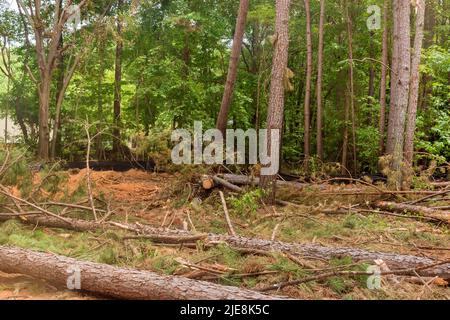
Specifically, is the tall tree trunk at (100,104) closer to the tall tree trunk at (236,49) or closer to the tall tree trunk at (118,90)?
the tall tree trunk at (118,90)

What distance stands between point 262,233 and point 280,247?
159 cm

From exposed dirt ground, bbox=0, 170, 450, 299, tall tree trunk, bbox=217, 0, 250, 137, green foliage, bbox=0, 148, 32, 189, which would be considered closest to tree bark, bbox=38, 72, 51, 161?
exposed dirt ground, bbox=0, 170, 450, 299

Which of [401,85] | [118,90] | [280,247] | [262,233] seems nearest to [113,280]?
[280,247]

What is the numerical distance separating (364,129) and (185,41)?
7554 millimetres

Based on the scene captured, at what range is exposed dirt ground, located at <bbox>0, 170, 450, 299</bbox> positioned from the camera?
473cm

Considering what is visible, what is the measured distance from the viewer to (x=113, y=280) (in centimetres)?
443

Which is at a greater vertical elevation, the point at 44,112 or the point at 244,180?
the point at 44,112

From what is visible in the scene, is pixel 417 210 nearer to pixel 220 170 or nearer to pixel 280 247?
pixel 280 247

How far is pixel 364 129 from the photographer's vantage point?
633 inches

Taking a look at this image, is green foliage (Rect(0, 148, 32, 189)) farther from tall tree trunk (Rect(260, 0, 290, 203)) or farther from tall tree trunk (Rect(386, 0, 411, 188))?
tall tree trunk (Rect(386, 0, 411, 188))

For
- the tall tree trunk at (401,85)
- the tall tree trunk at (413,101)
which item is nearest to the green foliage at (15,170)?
the tall tree trunk at (401,85)

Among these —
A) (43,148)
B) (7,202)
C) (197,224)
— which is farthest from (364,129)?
(7,202)

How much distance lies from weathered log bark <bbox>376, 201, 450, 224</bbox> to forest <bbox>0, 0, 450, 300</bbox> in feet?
0.14
